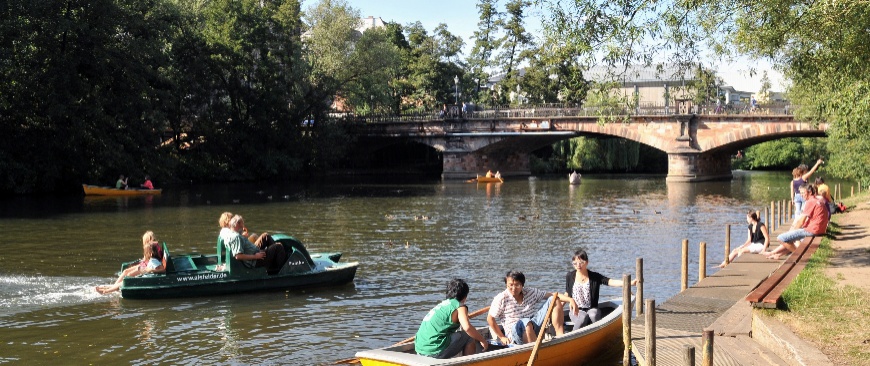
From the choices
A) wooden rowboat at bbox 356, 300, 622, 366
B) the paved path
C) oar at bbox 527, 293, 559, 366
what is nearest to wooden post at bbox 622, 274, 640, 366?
the paved path

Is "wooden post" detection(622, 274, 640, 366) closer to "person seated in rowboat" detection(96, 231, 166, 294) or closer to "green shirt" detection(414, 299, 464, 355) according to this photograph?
"green shirt" detection(414, 299, 464, 355)

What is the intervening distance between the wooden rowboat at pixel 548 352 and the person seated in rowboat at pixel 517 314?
0.96 ft

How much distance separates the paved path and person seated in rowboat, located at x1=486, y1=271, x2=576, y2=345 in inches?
48.1

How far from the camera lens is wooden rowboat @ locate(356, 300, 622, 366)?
1059 centimetres

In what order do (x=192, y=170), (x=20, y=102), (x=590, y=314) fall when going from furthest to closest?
(x=192, y=170)
(x=20, y=102)
(x=590, y=314)

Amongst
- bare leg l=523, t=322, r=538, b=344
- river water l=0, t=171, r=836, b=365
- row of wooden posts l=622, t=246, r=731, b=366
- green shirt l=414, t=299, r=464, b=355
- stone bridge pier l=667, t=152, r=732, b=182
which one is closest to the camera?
row of wooden posts l=622, t=246, r=731, b=366

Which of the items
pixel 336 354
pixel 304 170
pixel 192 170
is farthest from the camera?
pixel 304 170

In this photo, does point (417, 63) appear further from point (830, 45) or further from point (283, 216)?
point (830, 45)

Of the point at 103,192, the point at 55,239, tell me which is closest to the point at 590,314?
the point at 55,239

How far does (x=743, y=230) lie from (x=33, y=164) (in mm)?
33075

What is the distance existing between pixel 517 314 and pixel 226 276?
793 centimetres

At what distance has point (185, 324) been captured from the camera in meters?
15.9

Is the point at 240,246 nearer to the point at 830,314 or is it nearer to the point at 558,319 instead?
the point at 558,319

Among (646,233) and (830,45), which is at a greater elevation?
(830,45)
